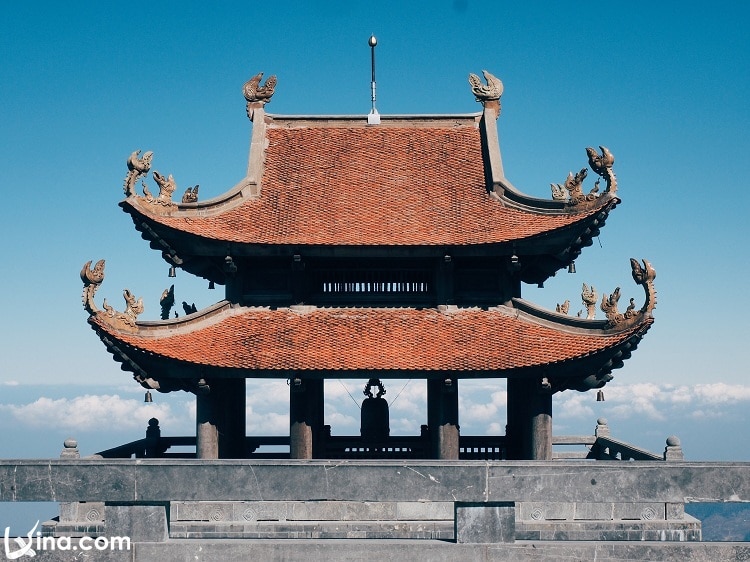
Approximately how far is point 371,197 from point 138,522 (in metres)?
14.5

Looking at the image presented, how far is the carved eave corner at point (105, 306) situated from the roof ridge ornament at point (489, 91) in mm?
13287

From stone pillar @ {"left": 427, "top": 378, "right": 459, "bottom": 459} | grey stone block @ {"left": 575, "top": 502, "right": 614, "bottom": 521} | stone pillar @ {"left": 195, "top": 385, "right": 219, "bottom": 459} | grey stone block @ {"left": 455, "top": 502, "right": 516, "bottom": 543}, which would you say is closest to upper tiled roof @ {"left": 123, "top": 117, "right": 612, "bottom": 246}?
stone pillar @ {"left": 427, "top": 378, "right": 459, "bottom": 459}

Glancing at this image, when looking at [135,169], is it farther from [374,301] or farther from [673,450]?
[673,450]

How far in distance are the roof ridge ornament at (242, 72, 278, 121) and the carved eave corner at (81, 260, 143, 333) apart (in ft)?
29.1

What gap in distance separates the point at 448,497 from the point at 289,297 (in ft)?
37.3

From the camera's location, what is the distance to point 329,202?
3350 centimetres

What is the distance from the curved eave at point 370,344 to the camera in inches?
1152

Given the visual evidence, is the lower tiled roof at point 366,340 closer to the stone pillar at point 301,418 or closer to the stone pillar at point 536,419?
the stone pillar at point 301,418

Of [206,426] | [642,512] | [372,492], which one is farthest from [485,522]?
[206,426]

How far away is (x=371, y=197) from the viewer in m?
33.8

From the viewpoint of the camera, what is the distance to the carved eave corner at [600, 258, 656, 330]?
2780 centimetres

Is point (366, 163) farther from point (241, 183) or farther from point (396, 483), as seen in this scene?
point (396, 483)

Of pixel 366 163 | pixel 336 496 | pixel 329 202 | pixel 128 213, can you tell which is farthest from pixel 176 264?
pixel 336 496

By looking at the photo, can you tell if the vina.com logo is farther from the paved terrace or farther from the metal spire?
the metal spire
